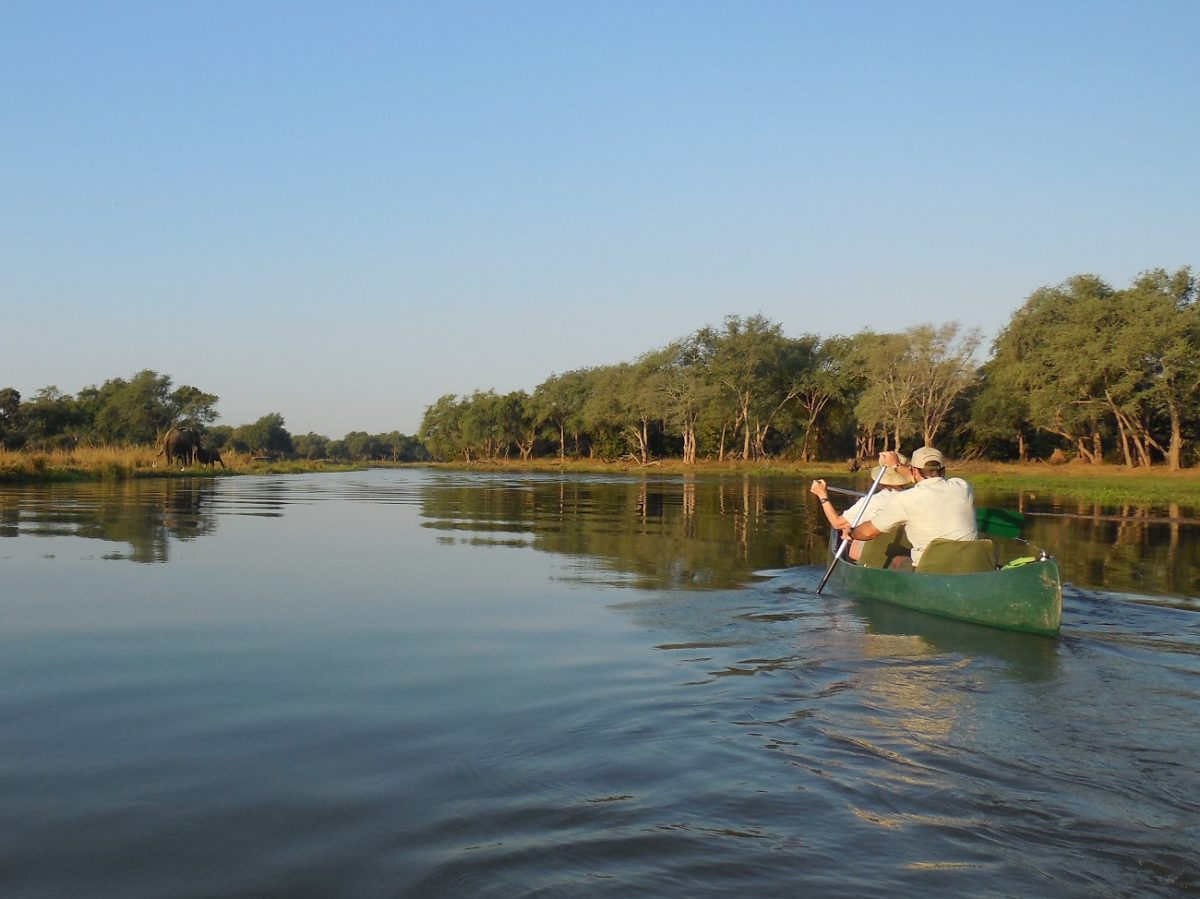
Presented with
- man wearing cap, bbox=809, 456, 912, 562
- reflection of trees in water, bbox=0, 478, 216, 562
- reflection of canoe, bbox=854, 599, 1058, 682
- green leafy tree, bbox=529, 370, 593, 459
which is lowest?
reflection of canoe, bbox=854, 599, 1058, 682

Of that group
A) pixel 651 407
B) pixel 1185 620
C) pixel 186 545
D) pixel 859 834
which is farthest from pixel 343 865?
pixel 651 407

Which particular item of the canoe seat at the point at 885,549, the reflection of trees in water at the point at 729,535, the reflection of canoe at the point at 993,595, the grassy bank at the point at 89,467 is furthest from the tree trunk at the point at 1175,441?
the grassy bank at the point at 89,467

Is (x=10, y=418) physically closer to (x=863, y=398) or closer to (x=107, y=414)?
(x=107, y=414)

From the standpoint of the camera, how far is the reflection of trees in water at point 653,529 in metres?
13.6

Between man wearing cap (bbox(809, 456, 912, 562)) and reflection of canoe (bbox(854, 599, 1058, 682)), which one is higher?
man wearing cap (bbox(809, 456, 912, 562))

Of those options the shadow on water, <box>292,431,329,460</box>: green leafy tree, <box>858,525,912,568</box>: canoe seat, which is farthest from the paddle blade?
<box>292,431,329,460</box>: green leafy tree

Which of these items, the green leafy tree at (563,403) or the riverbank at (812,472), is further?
the green leafy tree at (563,403)

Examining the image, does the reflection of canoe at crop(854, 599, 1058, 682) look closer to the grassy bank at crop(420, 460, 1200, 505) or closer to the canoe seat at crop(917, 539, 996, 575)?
the canoe seat at crop(917, 539, 996, 575)

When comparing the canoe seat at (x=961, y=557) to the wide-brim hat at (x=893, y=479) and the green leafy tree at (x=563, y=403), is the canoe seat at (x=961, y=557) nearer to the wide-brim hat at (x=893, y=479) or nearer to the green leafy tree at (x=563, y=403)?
the wide-brim hat at (x=893, y=479)

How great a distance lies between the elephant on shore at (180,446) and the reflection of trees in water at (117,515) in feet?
50.3

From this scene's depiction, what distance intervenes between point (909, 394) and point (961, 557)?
177ft

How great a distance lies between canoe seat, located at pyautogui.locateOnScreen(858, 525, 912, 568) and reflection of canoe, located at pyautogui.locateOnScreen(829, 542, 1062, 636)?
1.39 meters

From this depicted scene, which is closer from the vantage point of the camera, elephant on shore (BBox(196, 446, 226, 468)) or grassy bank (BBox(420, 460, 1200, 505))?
grassy bank (BBox(420, 460, 1200, 505))

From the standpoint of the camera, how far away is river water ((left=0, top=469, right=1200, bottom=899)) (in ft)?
12.2
